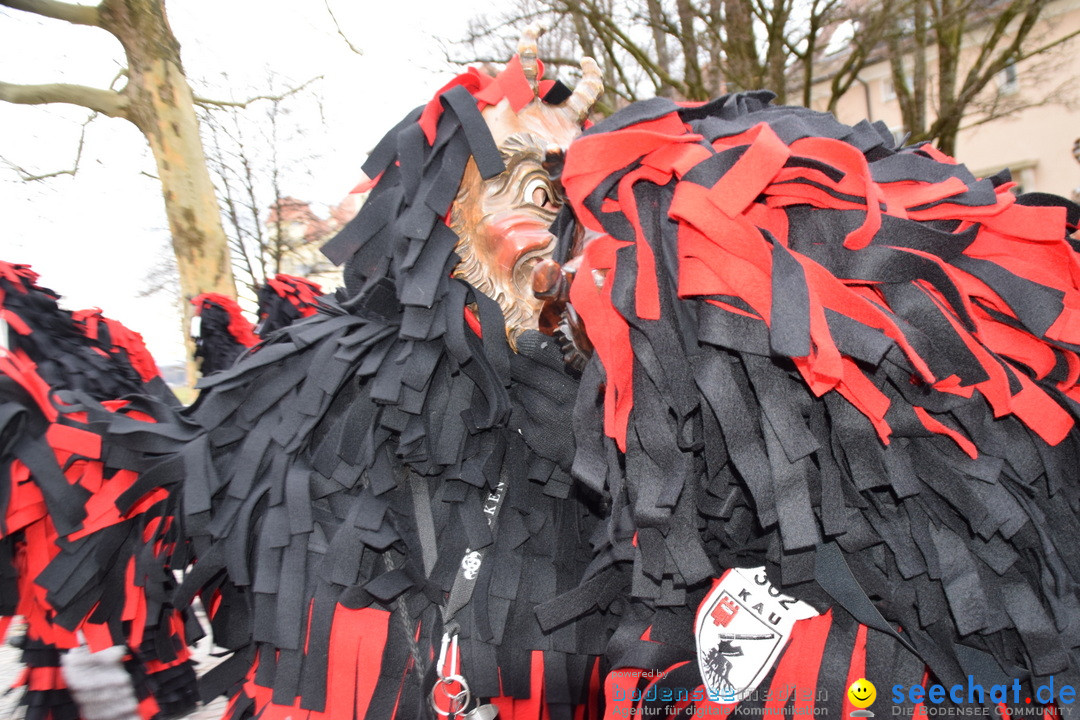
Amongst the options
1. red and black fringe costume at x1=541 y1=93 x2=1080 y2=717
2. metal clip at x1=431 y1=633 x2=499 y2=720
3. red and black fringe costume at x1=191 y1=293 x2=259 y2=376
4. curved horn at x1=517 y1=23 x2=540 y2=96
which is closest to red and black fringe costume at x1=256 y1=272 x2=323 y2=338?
red and black fringe costume at x1=191 y1=293 x2=259 y2=376

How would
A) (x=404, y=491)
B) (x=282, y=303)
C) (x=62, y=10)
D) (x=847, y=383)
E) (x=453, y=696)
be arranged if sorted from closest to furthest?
(x=847, y=383)
(x=453, y=696)
(x=404, y=491)
(x=282, y=303)
(x=62, y=10)

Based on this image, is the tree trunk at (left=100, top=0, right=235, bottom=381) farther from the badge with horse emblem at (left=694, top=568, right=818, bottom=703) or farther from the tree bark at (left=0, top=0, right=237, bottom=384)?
the badge with horse emblem at (left=694, top=568, right=818, bottom=703)

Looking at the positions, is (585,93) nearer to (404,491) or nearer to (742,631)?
(404,491)

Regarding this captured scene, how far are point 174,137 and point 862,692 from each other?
593cm

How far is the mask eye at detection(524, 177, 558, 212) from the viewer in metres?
1.43

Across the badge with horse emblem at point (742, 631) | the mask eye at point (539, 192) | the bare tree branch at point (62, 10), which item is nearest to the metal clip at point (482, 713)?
the badge with horse emblem at point (742, 631)

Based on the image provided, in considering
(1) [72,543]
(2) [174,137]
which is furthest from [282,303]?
(2) [174,137]

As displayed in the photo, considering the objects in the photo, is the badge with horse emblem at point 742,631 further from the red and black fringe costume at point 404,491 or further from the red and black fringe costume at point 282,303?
the red and black fringe costume at point 282,303

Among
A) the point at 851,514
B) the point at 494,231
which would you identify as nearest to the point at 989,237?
the point at 851,514

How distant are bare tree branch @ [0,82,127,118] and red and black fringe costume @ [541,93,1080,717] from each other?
19.9ft

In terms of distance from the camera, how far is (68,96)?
5.93 metres

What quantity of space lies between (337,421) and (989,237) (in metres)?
1.14

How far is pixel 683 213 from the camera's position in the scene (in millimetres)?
912

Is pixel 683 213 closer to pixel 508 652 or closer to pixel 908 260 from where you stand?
pixel 908 260
